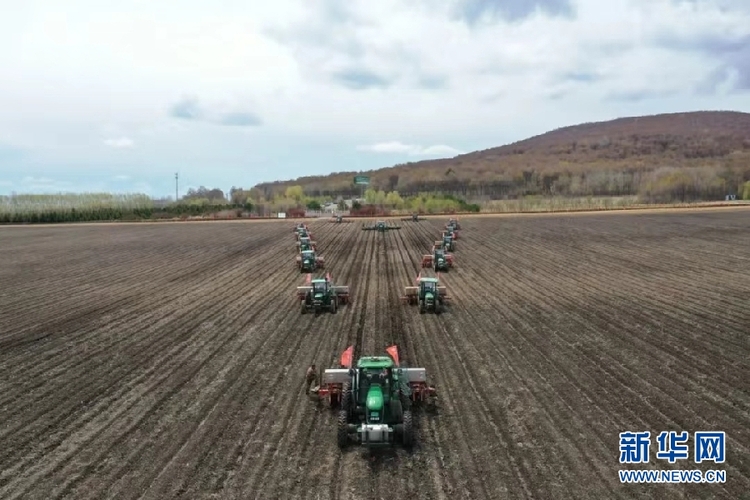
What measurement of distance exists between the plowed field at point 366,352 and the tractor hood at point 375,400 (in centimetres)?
97

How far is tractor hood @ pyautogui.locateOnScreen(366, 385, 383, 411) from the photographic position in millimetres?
11359

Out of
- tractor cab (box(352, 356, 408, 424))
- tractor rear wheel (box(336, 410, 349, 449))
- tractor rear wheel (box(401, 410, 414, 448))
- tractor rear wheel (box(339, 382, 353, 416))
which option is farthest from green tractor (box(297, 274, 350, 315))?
tractor rear wheel (box(401, 410, 414, 448))

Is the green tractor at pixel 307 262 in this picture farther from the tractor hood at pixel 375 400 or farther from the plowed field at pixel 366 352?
the tractor hood at pixel 375 400

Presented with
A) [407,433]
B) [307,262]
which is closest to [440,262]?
[307,262]

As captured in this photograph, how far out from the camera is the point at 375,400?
37.4 ft

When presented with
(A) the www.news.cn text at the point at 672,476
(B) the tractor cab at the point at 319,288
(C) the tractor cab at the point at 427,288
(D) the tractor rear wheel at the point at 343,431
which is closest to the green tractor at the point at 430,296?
(C) the tractor cab at the point at 427,288

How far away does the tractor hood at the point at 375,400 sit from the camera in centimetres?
1136

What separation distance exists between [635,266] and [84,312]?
27.3 metres

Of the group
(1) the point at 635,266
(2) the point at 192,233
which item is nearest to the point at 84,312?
(1) the point at 635,266

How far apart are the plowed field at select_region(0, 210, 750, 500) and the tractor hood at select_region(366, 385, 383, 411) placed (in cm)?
97

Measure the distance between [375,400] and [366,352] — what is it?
606cm

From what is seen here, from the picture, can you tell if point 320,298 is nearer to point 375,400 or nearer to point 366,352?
point 366,352

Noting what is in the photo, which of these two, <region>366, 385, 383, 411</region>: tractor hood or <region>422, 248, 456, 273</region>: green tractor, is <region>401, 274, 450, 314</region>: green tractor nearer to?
<region>422, 248, 456, 273</region>: green tractor

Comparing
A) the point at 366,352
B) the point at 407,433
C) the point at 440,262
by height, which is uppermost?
the point at 440,262
